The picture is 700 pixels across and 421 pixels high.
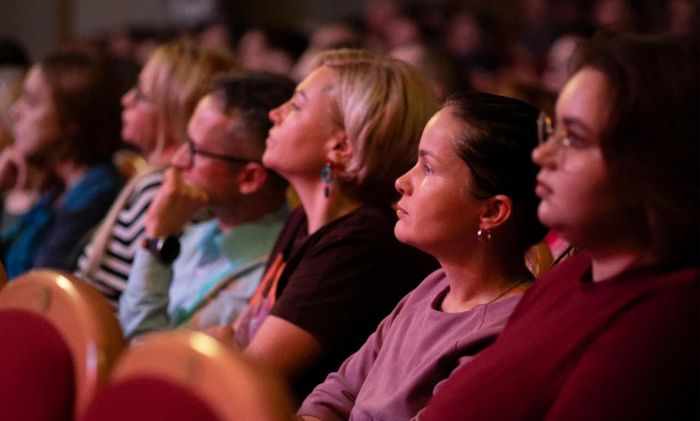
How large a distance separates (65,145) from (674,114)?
246 centimetres

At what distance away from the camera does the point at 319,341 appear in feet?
5.42

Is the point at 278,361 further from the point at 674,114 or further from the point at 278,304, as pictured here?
the point at 674,114

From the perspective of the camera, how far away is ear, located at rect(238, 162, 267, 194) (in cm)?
229

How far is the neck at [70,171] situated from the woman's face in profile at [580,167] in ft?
7.39

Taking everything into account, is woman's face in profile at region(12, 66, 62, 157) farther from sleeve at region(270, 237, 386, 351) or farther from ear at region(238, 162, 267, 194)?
sleeve at region(270, 237, 386, 351)

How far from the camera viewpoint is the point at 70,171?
302cm

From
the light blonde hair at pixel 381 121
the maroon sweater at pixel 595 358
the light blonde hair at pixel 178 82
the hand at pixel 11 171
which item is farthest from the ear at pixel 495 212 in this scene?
the hand at pixel 11 171

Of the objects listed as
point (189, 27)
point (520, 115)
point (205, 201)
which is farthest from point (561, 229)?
point (189, 27)

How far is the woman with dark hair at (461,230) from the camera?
132 cm

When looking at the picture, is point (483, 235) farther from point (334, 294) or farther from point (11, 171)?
point (11, 171)

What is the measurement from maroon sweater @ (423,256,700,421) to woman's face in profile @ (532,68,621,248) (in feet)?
0.25

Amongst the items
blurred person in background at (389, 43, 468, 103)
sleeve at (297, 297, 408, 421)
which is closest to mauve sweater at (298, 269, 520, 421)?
sleeve at (297, 297, 408, 421)

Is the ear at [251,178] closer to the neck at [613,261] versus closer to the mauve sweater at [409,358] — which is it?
the mauve sweater at [409,358]

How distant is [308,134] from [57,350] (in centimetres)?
84
